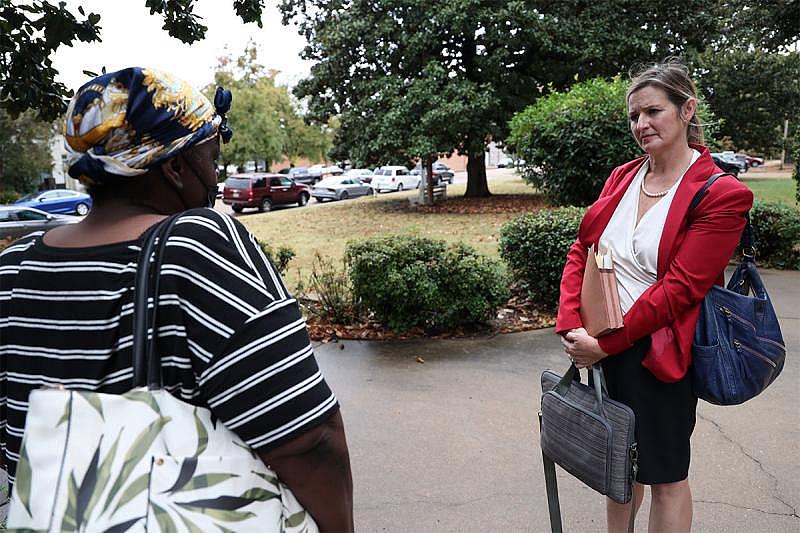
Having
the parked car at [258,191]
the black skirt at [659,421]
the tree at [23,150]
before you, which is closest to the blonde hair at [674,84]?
the black skirt at [659,421]

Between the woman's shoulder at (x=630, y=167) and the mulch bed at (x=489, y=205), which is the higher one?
the woman's shoulder at (x=630, y=167)

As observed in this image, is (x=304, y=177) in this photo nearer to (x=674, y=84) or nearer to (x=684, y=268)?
(x=674, y=84)

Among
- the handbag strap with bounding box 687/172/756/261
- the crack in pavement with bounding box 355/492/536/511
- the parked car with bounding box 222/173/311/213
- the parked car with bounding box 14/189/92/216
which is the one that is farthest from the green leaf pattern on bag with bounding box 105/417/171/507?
the parked car with bounding box 14/189/92/216

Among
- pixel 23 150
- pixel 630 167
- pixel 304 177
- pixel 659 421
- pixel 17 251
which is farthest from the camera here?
pixel 304 177

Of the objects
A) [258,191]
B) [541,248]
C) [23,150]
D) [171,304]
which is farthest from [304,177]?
[171,304]

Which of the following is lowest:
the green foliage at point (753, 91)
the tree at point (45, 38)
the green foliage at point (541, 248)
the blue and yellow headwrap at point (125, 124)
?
the green foliage at point (541, 248)

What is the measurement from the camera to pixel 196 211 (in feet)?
3.94

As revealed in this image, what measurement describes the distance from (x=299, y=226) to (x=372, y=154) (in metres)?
3.51

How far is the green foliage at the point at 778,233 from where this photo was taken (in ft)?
28.5

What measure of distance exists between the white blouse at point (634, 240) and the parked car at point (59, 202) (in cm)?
2708

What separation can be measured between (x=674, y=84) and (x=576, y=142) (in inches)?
282

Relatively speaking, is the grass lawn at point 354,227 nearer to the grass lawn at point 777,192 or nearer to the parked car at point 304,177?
the grass lawn at point 777,192

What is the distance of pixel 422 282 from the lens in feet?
19.3

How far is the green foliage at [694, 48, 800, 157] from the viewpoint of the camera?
2936cm
